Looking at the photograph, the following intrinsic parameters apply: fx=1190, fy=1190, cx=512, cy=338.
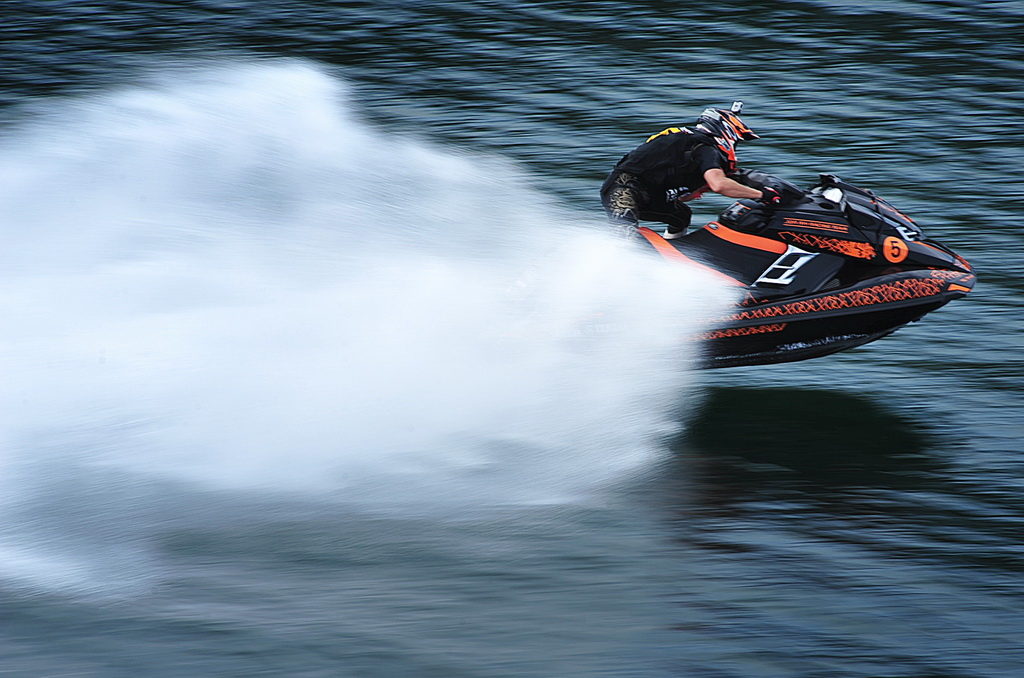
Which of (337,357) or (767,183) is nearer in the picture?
(767,183)

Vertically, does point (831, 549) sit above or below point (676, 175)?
below

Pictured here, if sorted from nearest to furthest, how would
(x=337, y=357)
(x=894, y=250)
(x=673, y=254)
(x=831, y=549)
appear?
1. (x=831, y=549)
2. (x=894, y=250)
3. (x=673, y=254)
4. (x=337, y=357)

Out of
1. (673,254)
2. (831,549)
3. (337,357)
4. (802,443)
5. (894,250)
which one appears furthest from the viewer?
(337,357)

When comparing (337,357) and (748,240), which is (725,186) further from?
(337,357)

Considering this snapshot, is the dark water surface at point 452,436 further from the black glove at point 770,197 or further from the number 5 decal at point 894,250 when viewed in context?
the number 5 decal at point 894,250

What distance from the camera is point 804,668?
5449 millimetres

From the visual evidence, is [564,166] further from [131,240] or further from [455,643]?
[455,643]

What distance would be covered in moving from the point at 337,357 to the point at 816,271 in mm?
3180

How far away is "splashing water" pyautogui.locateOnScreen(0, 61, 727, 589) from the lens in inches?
283

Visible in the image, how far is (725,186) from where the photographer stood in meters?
7.47

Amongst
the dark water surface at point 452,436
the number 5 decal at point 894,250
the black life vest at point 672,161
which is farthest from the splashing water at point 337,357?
the number 5 decal at point 894,250

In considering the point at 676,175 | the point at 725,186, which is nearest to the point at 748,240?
the point at 725,186

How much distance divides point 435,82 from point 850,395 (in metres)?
8.87

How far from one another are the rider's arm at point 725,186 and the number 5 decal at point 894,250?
2.96 feet
